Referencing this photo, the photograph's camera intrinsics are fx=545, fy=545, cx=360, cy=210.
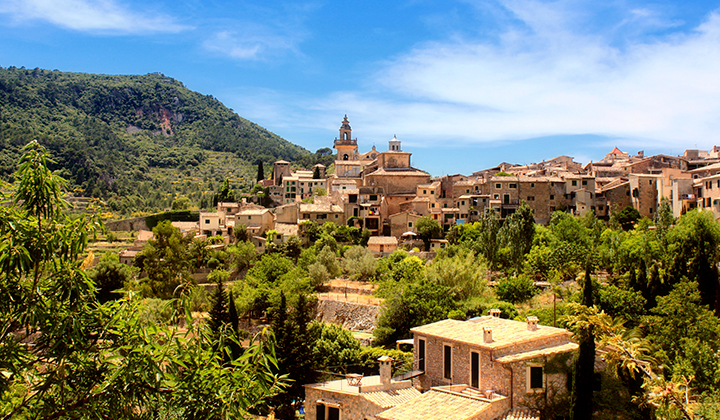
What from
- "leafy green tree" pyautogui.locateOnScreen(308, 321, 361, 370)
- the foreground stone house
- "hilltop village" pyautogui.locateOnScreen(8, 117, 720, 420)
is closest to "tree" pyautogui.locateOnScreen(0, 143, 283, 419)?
"hilltop village" pyautogui.locateOnScreen(8, 117, 720, 420)

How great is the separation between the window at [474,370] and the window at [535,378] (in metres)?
1.51

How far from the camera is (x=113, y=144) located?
153 metres

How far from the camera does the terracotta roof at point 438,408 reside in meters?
15.3

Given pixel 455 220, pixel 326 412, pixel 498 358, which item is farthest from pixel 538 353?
pixel 455 220

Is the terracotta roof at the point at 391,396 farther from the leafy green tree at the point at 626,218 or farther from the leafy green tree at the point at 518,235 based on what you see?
the leafy green tree at the point at 626,218

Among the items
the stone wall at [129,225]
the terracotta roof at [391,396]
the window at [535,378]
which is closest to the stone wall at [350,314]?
the terracotta roof at [391,396]

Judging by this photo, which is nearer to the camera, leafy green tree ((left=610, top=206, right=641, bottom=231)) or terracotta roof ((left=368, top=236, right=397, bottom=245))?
Result: leafy green tree ((left=610, top=206, right=641, bottom=231))

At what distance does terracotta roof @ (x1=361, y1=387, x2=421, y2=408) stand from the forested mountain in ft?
301

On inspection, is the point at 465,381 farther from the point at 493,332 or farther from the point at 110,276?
the point at 110,276

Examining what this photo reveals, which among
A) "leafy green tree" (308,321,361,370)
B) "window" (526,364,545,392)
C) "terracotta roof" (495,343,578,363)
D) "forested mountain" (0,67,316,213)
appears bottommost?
"leafy green tree" (308,321,361,370)

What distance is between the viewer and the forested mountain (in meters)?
120

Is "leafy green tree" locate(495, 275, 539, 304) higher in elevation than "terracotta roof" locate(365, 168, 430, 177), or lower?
lower

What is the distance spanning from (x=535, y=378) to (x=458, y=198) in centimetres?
3858

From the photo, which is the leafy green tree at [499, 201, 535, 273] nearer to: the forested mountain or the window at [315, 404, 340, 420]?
the window at [315, 404, 340, 420]
